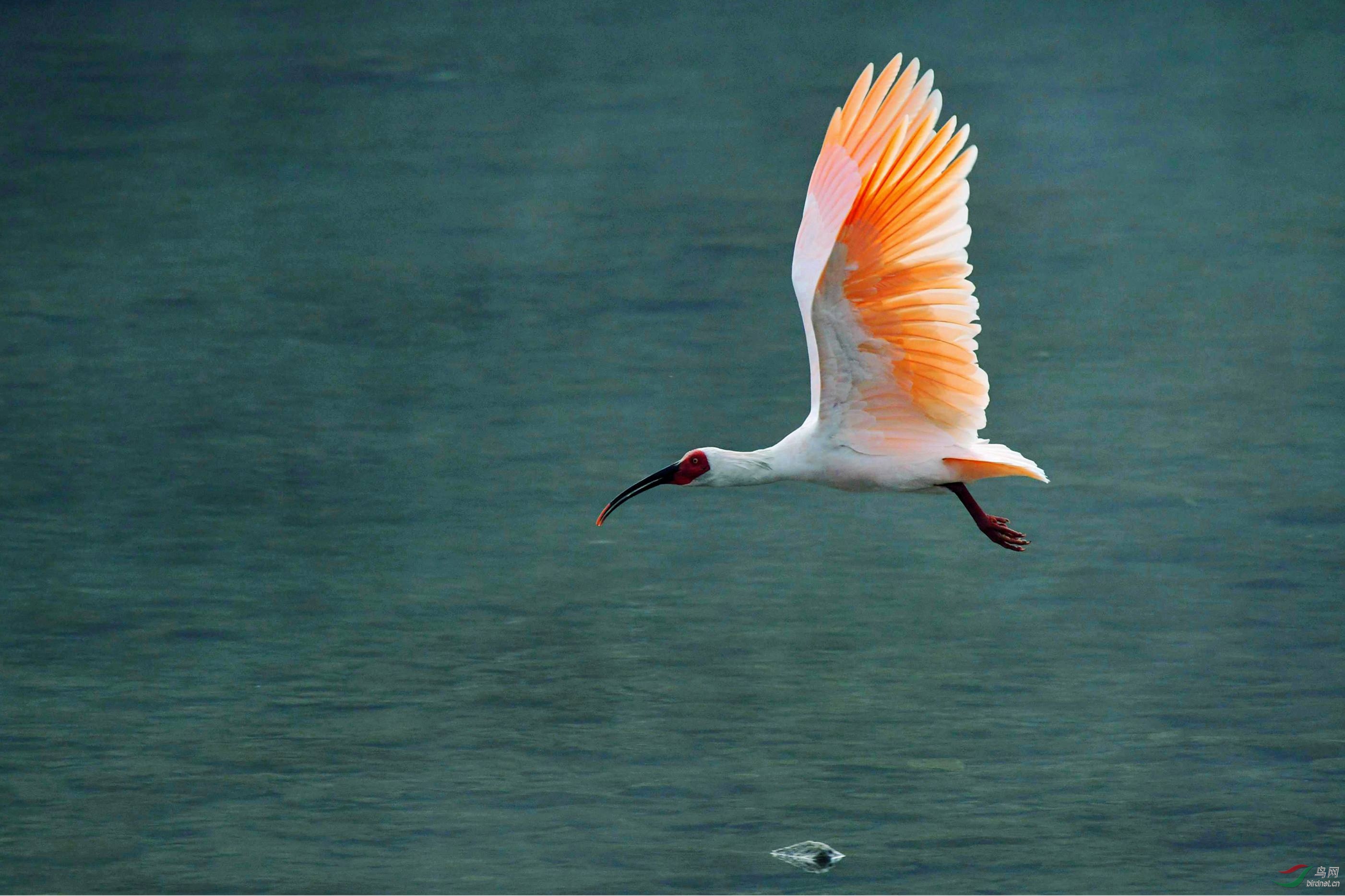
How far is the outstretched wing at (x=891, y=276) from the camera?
7.65 meters

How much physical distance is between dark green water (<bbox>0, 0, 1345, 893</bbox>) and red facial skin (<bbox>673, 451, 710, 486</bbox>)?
1287mm

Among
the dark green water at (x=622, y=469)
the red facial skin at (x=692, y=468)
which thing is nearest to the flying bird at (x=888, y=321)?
the red facial skin at (x=692, y=468)

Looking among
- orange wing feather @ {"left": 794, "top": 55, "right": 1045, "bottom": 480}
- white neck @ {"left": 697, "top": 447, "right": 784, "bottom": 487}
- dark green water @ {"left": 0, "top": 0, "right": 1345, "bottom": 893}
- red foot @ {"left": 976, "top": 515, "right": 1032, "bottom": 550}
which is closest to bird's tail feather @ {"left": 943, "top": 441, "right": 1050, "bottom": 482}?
orange wing feather @ {"left": 794, "top": 55, "right": 1045, "bottom": 480}

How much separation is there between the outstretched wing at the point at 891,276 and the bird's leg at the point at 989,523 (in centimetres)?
19

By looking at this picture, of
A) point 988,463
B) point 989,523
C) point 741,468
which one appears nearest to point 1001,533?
point 989,523

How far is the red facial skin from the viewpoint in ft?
27.0

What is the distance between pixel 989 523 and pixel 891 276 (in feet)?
3.38

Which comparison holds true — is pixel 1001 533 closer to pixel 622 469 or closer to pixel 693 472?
pixel 693 472

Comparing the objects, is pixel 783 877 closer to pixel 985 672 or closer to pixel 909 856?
pixel 909 856

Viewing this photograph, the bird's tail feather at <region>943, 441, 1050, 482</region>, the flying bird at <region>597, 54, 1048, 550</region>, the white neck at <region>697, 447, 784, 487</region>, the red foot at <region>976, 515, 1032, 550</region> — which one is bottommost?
the red foot at <region>976, 515, 1032, 550</region>

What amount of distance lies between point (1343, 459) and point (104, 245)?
7.53m

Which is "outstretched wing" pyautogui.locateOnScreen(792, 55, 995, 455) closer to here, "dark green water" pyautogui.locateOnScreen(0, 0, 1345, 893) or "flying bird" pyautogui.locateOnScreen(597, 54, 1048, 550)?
"flying bird" pyautogui.locateOnScreen(597, 54, 1048, 550)

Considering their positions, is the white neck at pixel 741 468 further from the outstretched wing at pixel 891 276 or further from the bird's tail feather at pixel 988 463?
the bird's tail feather at pixel 988 463

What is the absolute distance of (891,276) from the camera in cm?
773
